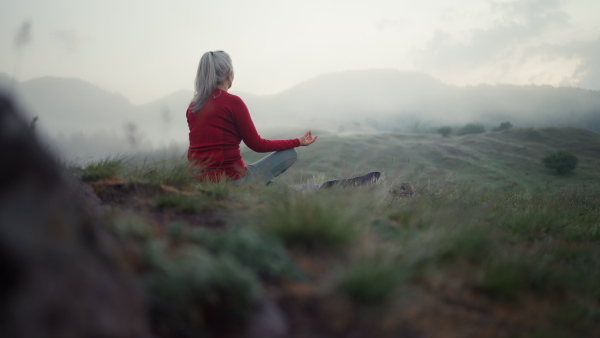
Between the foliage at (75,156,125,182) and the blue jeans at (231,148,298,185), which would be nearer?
the foliage at (75,156,125,182)

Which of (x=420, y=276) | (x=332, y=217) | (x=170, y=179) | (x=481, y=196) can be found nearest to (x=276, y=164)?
(x=170, y=179)

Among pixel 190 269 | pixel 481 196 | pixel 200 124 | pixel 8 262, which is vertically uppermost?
pixel 200 124

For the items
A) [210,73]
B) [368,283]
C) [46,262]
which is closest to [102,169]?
[210,73]

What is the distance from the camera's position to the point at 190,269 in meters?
1.72

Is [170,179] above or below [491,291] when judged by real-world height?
above

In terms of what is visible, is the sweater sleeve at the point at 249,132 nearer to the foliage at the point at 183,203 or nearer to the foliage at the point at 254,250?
the foliage at the point at 183,203

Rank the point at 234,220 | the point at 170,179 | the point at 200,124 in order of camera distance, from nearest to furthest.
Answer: the point at 234,220 → the point at 170,179 → the point at 200,124

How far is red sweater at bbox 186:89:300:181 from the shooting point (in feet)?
16.8

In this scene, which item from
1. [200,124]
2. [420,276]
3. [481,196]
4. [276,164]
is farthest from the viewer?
[481,196]

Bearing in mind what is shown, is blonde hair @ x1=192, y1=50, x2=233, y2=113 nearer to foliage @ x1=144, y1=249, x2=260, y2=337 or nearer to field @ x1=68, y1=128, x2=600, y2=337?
field @ x1=68, y1=128, x2=600, y2=337

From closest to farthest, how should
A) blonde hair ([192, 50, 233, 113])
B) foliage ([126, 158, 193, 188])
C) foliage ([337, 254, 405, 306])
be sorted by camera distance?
foliage ([337, 254, 405, 306]) → foliage ([126, 158, 193, 188]) → blonde hair ([192, 50, 233, 113])

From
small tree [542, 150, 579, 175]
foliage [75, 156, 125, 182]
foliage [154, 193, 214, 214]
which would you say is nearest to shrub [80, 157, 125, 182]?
foliage [75, 156, 125, 182]

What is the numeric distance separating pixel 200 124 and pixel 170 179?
5.03 feet

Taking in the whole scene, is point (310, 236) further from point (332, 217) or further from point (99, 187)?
point (99, 187)
